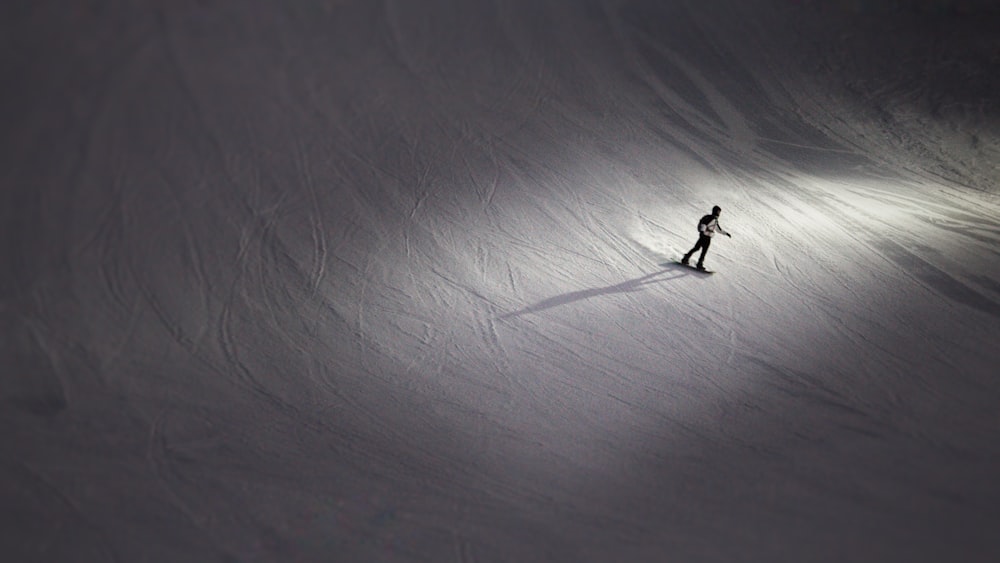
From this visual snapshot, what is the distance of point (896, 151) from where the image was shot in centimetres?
1009

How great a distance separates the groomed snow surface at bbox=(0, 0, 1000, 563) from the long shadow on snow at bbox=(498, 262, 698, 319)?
0.03 metres

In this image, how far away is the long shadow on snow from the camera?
20.1 ft

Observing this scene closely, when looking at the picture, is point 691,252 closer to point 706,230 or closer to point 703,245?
point 703,245

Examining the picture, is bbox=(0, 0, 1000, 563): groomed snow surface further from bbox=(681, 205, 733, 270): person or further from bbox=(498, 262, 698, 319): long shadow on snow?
bbox=(681, 205, 733, 270): person

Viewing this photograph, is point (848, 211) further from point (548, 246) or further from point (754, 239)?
point (548, 246)

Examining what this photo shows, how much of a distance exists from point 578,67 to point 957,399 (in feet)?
21.8

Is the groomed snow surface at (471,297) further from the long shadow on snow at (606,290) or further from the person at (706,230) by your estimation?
the person at (706,230)

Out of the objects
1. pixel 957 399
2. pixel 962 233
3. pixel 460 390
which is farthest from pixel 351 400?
pixel 962 233

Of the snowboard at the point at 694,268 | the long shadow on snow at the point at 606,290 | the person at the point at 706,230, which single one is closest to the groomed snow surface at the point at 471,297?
the long shadow on snow at the point at 606,290

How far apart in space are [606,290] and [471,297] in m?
1.18

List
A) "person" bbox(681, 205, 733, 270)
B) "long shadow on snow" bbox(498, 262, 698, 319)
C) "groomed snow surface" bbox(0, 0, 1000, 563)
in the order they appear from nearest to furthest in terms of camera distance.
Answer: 1. "groomed snow surface" bbox(0, 0, 1000, 563)
2. "long shadow on snow" bbox(498, 262, 698, 319)
3. "person" bbox(681, 205, 733, 270)

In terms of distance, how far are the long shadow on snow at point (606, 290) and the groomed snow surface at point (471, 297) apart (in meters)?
0.03

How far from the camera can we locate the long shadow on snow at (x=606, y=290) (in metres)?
Answer: 6.14

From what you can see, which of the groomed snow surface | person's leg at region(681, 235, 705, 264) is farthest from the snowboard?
the groomed snow surface
